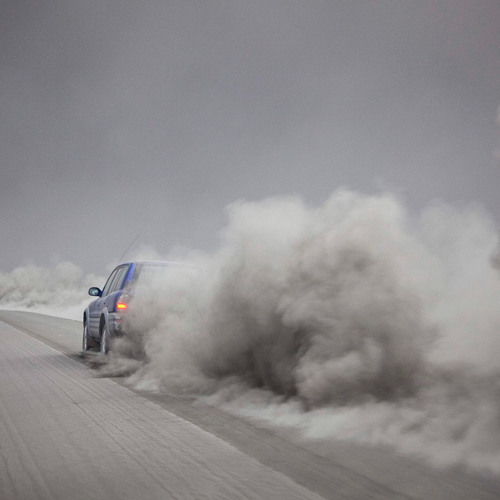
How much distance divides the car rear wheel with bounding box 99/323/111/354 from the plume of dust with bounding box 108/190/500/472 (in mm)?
2466

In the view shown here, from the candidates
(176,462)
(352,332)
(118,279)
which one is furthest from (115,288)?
(176,462)

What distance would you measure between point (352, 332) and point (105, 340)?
6.25 metres

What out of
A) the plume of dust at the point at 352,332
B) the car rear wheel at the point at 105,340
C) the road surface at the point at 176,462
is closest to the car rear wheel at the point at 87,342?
the car rear wheel at the point at 105,340

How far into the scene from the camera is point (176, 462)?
4.42 meters

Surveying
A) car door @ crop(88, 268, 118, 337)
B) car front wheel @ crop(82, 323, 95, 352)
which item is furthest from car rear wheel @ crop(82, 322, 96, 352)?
car door @ crop(88, 268, 118, 337)

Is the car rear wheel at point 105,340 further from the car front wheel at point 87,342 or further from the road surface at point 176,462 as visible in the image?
the road surface at point 176,462

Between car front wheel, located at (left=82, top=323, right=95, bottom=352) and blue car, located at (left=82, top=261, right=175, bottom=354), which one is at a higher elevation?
blue car, located at (left=82, top=261, right=175, bottom=354)

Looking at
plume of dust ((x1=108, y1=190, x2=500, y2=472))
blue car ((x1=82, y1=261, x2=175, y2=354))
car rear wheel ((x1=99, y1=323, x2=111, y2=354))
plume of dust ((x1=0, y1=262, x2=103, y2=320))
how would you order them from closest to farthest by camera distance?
plume of dust ((x1=108, y1=190, x2=500, y2=472))
blue car ((x1=82, y1=261, x2=175, y2=354))
car rear wheel ((x1=99, y1=323, x2=111, y2=354))
plume of dust ((x1=0, y1=262, x2=103, y2=320))

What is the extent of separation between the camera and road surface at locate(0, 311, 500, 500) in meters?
3.77

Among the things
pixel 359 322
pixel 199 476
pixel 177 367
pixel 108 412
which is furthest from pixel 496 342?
pixel 177 367

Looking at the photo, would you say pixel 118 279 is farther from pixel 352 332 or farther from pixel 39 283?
pixel 39 283

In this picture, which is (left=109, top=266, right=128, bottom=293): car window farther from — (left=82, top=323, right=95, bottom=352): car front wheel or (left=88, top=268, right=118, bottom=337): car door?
(left=82, top=323, right=95, bottom=352): car front wheel

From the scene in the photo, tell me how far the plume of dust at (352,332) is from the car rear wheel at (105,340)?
2.47m

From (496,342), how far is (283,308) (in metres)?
2.50
